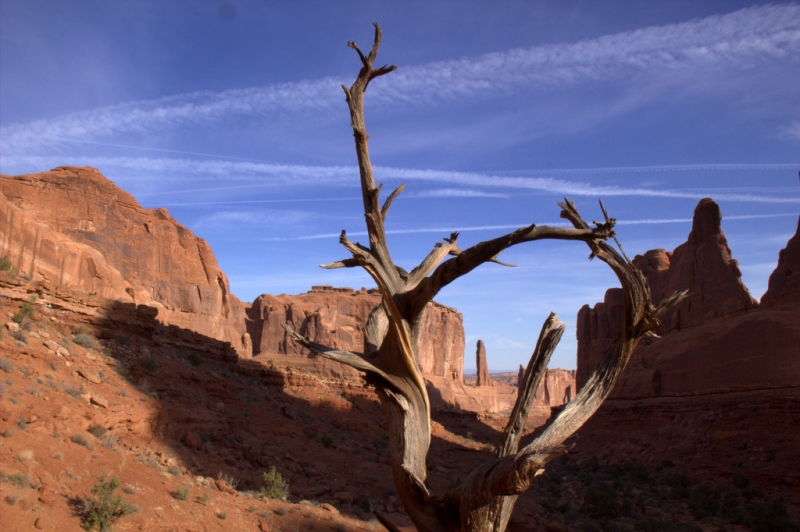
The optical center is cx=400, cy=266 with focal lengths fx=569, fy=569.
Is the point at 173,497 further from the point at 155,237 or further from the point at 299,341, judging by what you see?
the point at 155,237

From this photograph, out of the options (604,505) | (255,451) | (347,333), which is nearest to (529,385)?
(255,451)

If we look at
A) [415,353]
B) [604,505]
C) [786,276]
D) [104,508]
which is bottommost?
[604,505]

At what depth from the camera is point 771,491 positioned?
26125 millimetres

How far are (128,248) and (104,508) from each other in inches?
1811

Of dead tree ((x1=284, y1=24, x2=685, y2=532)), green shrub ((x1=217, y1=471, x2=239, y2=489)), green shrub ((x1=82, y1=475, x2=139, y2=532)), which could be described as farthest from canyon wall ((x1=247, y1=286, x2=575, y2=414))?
dead tree ((x1=284, y1=24, x2=685, y2=532))

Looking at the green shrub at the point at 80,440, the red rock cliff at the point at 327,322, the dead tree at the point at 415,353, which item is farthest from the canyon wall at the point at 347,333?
the dead tree at the point at 415,353

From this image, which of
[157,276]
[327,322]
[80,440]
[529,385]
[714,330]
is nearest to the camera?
[529,385]

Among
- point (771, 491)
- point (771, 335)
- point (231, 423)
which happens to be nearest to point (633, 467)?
point (771, 491)

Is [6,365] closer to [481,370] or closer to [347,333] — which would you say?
[347,333]

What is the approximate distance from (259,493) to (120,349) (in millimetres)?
8785

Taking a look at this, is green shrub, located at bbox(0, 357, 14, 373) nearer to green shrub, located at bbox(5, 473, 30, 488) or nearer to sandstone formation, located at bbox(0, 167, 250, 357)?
green shrub, located at bbox(5, 473, 30, 488)

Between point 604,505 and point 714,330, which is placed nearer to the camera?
point 604,505

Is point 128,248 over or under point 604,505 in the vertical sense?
over

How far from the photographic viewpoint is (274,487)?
1479 centimetres
